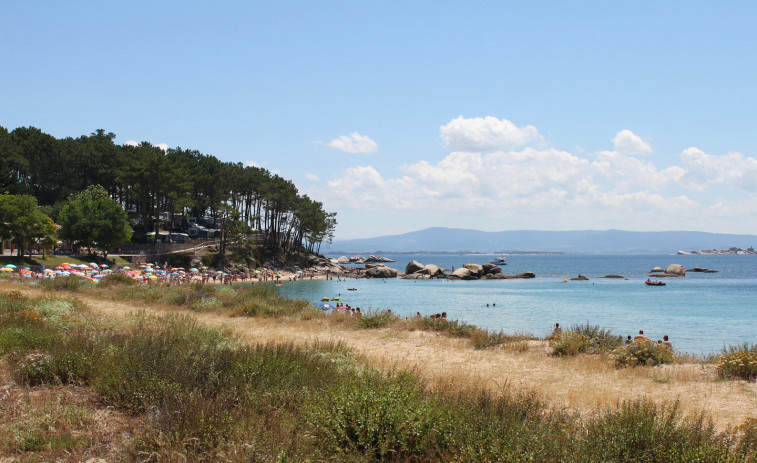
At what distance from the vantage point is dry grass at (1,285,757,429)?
8242 mm

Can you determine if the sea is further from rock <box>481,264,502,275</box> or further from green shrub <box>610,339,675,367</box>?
rock <box>481,264,502,275</box>

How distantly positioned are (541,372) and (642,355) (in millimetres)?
3194

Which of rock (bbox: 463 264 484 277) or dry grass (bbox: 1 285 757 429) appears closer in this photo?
dry grass (bbox: 1 285 757 429)

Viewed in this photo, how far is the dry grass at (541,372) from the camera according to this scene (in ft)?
27.0

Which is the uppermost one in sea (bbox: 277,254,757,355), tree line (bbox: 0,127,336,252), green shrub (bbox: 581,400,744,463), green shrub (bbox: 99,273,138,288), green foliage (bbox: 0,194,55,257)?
tree line (bbox: 0,127,336,252)

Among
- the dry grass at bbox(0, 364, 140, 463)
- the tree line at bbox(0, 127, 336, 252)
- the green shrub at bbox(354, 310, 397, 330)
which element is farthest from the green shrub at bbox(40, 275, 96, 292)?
the tree line at bbox(0, 127, 336, 252)

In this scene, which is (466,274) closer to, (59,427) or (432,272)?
(432,272)

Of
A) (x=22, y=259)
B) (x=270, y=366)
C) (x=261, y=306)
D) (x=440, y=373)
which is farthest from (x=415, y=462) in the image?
(x=22, y=259)

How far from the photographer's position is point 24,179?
72438 mm

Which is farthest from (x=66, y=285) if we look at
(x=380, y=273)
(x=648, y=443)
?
(x=380, y=273)

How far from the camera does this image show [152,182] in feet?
224

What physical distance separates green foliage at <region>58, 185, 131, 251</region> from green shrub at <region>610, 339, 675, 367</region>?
186 feet

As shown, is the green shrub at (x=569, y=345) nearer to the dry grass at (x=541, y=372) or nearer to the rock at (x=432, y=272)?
the dry grass at (x=541, y=372)

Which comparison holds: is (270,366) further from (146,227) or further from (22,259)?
(146,227)
